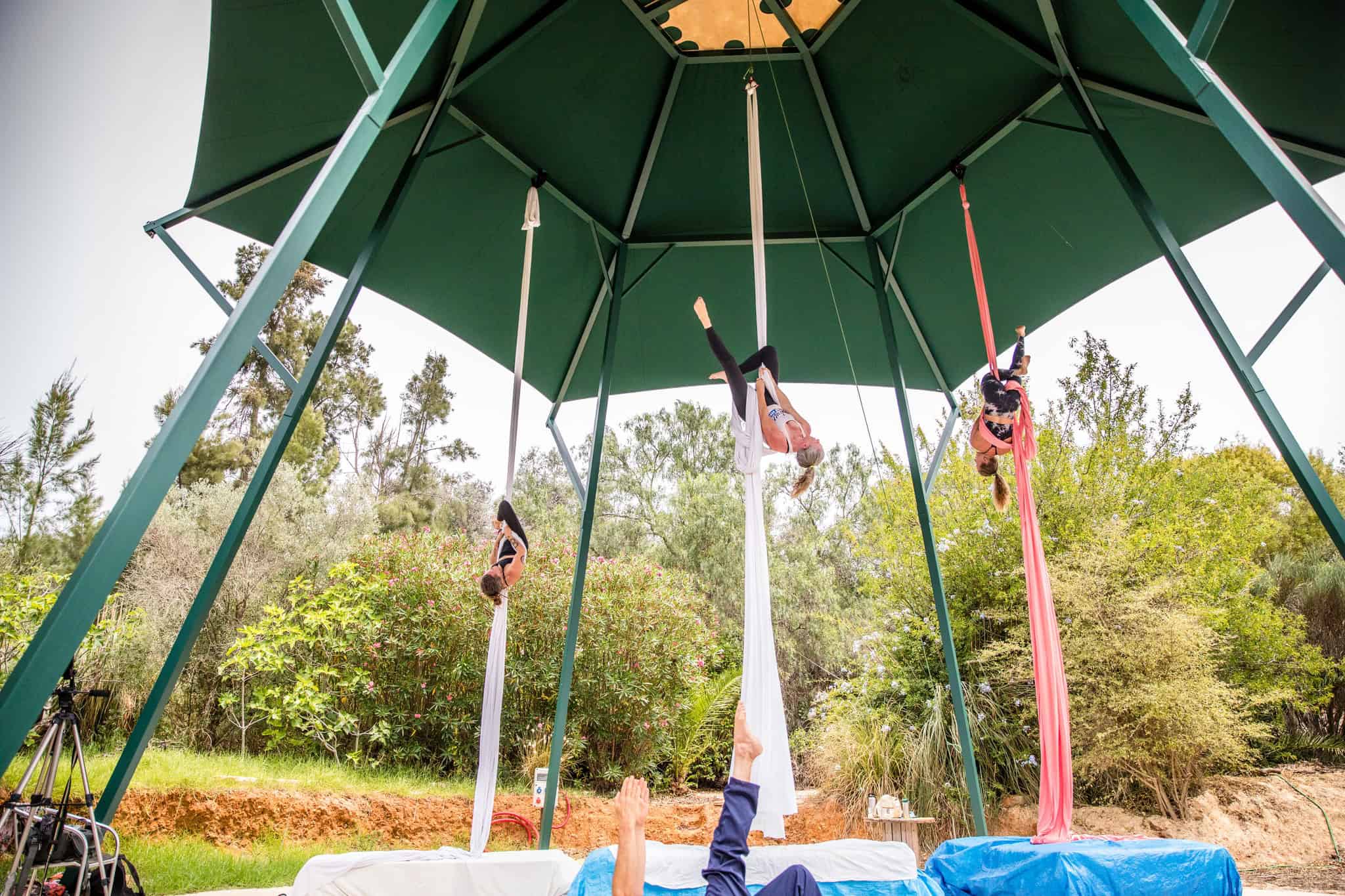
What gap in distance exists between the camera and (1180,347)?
36.2 feet

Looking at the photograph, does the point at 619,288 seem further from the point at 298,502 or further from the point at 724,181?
the point at 298,502

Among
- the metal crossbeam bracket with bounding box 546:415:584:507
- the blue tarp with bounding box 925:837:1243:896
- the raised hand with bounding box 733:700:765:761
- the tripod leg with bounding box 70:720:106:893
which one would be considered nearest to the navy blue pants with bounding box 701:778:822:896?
the raised hand with bounding box 733:700:765:761

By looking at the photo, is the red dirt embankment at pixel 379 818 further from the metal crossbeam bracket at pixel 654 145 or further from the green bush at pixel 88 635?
the metal crossbeam bracket at pixel 654 145

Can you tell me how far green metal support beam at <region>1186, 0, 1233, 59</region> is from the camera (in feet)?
7.58

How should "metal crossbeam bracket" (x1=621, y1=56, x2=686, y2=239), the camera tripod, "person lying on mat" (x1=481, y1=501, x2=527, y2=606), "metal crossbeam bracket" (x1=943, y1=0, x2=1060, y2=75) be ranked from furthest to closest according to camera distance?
"metal crossbeam bracket" (x1=621, y1=56, x2=686, y2=239)
"person lying on mat" (x1=481, y1=501, x2=527, y2=606)
"metal crossbeam bracket" (x1=943, y1=0, x2=1060, y2=75)
the camera tripod

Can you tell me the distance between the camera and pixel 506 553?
4688 mm

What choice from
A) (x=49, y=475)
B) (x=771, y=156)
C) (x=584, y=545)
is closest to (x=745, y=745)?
(x=584, y=545)

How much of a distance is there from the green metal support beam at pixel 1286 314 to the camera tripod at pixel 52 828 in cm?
535

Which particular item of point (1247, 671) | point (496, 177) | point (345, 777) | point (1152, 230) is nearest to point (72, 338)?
point (345, 777)

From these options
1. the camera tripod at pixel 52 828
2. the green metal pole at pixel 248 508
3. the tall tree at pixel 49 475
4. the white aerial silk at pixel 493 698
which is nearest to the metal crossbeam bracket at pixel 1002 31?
the white aerial silk at pixel 493 698

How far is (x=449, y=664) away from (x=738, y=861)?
6783 mm

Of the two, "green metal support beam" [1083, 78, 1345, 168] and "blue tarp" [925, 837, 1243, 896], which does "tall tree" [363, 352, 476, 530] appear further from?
"green metal support beam" [1083, 78, 1345, 168]

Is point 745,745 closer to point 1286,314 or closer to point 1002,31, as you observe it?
point 1286,314

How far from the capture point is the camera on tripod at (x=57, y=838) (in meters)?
2.86
